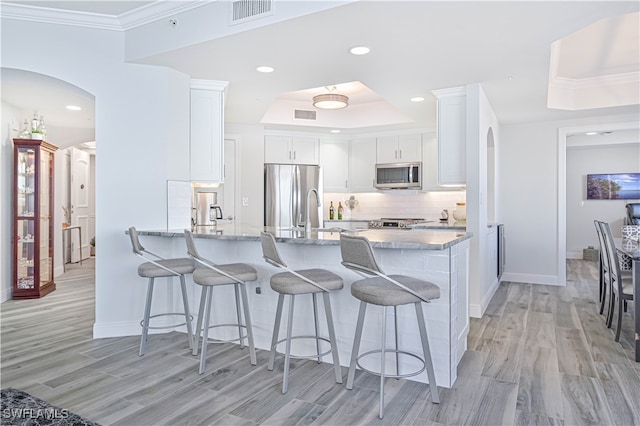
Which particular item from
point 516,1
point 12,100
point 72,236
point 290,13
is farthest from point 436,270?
point 72,236

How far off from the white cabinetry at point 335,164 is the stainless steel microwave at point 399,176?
614 mm

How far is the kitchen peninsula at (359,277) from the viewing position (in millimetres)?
2568

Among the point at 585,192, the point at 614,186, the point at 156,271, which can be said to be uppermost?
the point at 614,186

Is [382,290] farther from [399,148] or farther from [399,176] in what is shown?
[399,148]

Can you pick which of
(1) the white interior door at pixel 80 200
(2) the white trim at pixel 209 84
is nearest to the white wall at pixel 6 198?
(2) the white trim at pixel 209 84

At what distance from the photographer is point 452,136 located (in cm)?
440

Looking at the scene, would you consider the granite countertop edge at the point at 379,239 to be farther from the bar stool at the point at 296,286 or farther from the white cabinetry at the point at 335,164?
the white cabinetry at the point at 335,164

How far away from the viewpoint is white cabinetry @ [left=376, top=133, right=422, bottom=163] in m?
6.45

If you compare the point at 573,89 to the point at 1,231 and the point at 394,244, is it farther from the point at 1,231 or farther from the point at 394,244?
the point at 1,231

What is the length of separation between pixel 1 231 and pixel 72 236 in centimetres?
329

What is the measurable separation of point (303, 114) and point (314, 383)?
14.5 feet

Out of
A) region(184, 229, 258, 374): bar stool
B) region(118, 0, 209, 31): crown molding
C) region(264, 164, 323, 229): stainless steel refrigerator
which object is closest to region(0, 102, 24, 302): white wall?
region(118, 0, 209, 31): crown molding

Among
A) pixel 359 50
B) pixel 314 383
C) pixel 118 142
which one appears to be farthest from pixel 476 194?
pixel 118 142

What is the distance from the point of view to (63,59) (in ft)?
11.6
